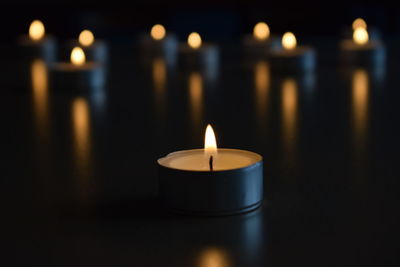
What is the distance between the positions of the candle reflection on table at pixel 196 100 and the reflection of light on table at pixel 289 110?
161mm

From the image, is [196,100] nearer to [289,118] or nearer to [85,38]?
[289,118]

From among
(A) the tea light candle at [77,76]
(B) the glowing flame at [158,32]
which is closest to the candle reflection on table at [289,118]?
(A) the tea light candle at [77,76]

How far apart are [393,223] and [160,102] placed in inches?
34.5

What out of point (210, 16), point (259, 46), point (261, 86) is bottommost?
point (261, 86)

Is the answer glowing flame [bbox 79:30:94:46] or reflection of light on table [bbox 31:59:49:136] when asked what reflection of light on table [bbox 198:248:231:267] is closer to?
reflection of light on table [bbox 31:59:49:136]

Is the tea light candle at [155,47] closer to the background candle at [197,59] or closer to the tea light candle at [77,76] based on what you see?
the background candle at [197,59]

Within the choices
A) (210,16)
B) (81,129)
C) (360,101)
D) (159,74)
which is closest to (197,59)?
(159,74)

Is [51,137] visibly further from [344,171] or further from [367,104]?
[367,104]

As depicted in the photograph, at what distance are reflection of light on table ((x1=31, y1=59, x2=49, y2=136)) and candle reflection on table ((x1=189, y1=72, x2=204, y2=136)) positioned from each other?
0.29m

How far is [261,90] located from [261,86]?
0.21 feet

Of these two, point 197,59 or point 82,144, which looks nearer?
point 82,144

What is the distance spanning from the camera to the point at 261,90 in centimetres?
170

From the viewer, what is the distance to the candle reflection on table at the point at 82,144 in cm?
92

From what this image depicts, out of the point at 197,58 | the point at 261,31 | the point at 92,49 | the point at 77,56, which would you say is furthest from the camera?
the point at 261,31
